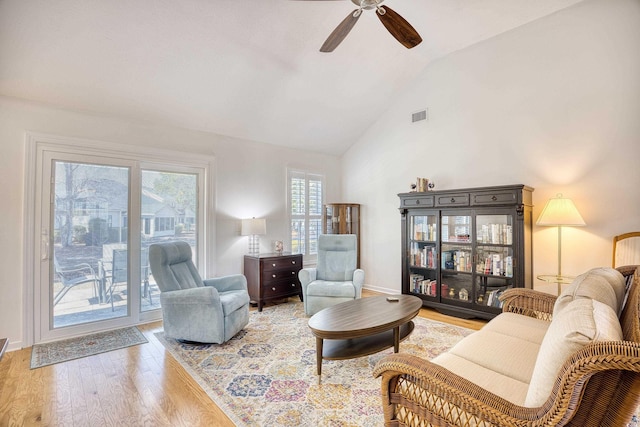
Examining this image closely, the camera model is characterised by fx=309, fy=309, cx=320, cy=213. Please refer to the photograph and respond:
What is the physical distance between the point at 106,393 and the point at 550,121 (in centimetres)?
519

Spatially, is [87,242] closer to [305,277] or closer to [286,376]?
[305,277]

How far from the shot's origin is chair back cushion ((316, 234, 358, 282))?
172 inches

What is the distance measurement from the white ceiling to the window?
1013 mm

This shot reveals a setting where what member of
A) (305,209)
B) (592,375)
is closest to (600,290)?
(592,375)

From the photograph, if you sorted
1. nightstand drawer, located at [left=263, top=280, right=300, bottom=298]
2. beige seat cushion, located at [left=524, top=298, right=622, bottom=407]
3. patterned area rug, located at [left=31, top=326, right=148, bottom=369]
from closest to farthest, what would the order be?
beige seat cushion, located at [left=524, top=298, right=622, bottom=407] < patterned area rug, located at [left=31, top=326, right=148, bottom=369] < nightstand drawer, located at [left=263, top=280, right=300, bottom=298]

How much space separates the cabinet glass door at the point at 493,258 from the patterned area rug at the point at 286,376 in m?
0.65

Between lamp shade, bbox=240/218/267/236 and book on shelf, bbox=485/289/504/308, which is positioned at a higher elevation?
lamp shade, bbox=240/218/267/236

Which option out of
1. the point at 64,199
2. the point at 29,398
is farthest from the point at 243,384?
the point at 64,199

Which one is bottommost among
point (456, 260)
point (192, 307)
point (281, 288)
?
point (281, 288)

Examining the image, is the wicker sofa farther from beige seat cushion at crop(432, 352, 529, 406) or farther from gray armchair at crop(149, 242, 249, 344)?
gray armchair at crop(149, 242, 249, 344)

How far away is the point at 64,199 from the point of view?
11.1 ft

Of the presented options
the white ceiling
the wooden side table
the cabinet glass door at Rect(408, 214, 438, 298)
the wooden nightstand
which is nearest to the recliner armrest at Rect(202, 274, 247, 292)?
the wooden nightstand

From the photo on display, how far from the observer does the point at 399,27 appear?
8.39ft

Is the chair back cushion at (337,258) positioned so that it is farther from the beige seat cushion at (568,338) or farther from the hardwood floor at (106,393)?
the beige seat cushion at (568,338)
